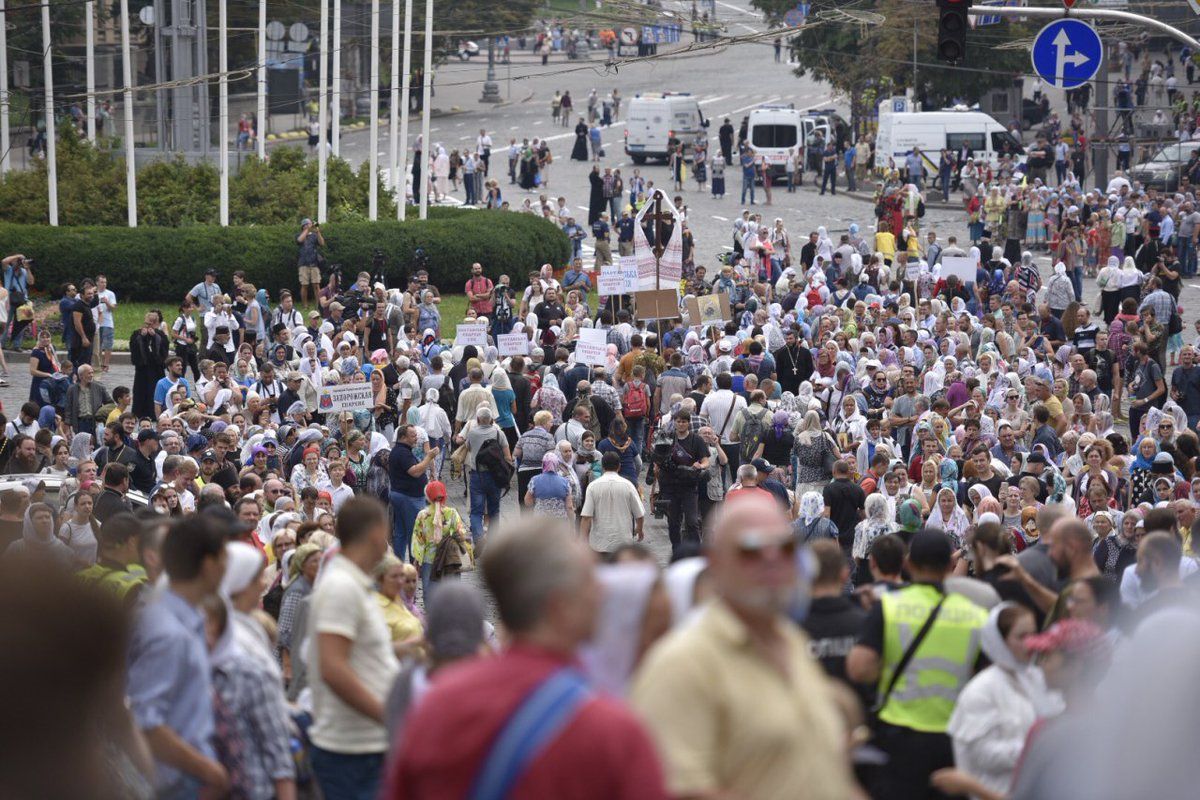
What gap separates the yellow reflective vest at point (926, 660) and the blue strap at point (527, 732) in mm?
3001

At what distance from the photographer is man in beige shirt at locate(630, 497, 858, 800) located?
13.5 feet

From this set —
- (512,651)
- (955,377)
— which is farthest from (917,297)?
(512,651)

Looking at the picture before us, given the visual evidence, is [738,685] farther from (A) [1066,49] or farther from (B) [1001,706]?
(A) [1066,49]

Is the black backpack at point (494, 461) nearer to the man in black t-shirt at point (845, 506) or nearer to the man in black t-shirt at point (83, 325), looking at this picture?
the man in black t-shirt at point (845, 506)

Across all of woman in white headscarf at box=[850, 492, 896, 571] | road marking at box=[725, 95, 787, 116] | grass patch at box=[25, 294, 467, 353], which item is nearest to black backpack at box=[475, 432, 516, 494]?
woman in white headscarf at box=[850, 492, 896, 571]

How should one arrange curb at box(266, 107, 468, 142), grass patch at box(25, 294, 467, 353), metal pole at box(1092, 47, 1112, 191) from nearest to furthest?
grass patch at box(25, 294, 467, 353)
metal pole at box(1092, 47, 1112, 191)
curb at box(266, 107, 468, 142)

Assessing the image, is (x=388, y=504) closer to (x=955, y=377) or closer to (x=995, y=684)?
(x=955, y=377)

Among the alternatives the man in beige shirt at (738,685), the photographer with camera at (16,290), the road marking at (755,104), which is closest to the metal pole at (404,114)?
the photographer with camera at (16,290)

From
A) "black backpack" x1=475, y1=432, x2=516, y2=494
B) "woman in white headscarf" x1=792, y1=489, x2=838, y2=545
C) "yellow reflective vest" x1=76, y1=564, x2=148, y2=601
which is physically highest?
"yellow reflective vest" x1=76, y1=564, x2=148, y2=601

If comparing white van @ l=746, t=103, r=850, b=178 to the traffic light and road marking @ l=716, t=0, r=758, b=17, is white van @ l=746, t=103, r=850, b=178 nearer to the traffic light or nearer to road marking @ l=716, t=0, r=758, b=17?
the traffic light

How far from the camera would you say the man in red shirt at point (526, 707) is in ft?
12.2

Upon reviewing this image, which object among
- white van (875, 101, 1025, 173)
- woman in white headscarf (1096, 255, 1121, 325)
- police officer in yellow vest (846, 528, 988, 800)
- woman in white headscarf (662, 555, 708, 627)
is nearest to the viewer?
woman in white headscarf (662, 555, 708, 627)

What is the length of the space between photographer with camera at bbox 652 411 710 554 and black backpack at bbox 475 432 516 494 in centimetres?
140

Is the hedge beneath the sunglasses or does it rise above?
beneath
